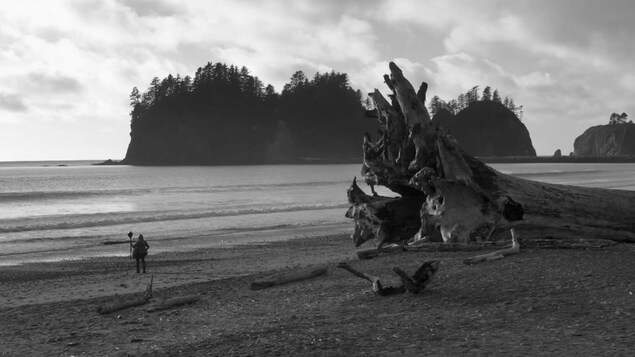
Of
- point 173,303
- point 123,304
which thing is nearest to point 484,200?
point 173,303

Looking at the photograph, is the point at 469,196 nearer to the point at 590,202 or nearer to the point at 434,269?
the point at 590,202

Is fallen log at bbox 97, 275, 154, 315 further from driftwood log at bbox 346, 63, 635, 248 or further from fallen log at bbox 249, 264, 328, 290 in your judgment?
driftwood log at bbox 346, 63, 635, 248

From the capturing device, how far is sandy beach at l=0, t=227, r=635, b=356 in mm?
6852

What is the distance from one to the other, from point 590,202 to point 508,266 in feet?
12.5

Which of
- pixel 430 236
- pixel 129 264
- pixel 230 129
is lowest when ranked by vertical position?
pixel 129 264

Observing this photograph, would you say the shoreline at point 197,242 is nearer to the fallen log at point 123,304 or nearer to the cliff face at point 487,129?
the fallen log at point 123,304

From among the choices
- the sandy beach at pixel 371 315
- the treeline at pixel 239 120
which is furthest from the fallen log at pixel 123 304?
the treeline at pixel 239 120

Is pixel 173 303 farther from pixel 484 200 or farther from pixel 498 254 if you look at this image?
pixel 484 200

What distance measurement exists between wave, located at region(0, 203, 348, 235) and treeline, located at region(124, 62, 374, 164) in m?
114

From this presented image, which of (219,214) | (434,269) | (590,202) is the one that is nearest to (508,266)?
(434,269)

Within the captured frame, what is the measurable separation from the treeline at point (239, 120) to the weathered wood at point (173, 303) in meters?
142

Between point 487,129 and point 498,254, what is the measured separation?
621ft

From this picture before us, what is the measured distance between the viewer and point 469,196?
12992 mm

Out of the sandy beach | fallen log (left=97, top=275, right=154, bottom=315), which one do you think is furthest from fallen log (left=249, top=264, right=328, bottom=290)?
fallen log (left=97, top=275, right=154, bottom=315)
